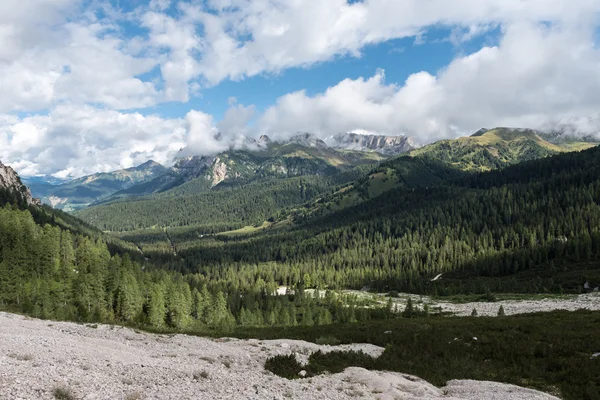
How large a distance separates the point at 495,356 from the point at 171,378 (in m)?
35.8

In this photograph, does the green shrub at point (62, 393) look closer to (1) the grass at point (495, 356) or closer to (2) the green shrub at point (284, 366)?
(2) the green shrub at point (284, 366)

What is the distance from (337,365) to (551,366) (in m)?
20.7

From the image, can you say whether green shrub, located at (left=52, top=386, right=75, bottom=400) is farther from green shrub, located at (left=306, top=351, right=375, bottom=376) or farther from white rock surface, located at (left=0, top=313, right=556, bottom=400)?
green shrub, located at (left=306, top=351, right=375, bottom=376)

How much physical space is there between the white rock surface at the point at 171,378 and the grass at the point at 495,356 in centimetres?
315

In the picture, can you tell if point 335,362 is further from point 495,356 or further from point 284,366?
point 495,356

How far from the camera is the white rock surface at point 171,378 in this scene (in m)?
17.8

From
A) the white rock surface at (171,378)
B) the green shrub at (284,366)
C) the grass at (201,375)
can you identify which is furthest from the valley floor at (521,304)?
the grass at (201,375)

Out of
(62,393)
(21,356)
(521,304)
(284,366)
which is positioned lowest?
(521,304)

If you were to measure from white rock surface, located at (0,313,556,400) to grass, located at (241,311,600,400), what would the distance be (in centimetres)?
315

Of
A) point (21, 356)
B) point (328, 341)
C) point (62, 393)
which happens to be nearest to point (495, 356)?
point (328, 341)

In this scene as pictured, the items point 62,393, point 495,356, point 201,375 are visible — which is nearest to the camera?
point 62,393

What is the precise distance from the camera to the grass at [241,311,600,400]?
98.3 feet

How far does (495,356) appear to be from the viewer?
40.1 meters

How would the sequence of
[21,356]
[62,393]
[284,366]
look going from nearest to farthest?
[62,393]
[21,356]
[284,366]
